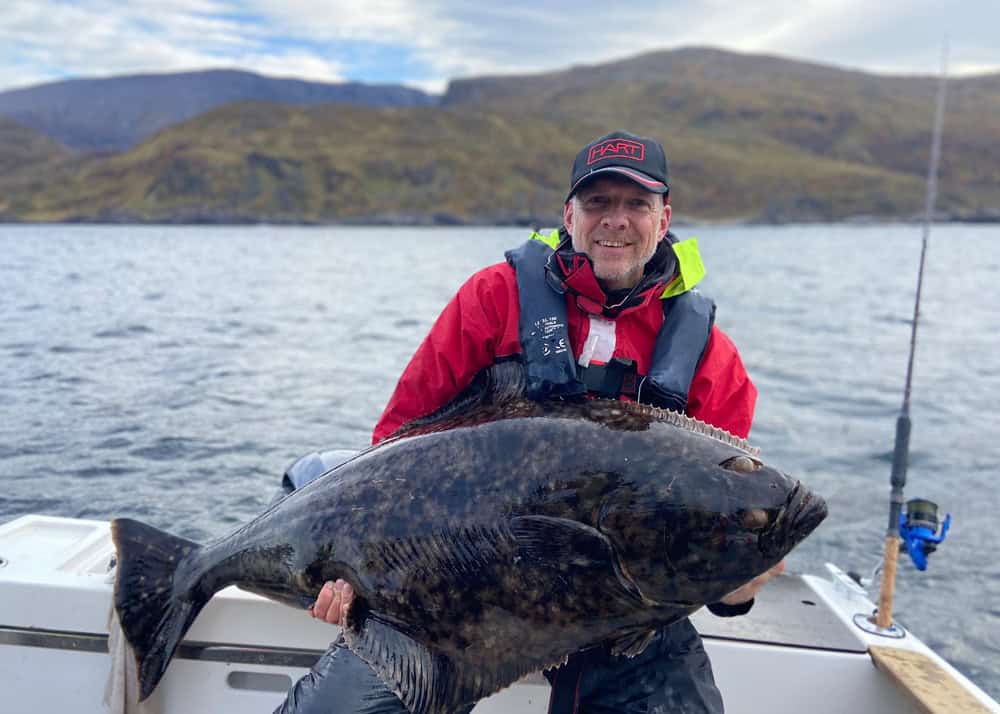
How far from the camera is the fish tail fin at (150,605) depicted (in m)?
3.27

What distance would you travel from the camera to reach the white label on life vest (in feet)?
11.9

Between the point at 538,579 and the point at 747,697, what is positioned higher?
the point at 538,579

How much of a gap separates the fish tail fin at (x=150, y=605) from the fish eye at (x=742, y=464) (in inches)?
84.2

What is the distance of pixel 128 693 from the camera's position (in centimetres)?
369

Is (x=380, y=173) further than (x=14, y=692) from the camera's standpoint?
Yes

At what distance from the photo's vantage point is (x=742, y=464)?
8.84ft

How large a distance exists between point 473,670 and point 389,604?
0.37 metres

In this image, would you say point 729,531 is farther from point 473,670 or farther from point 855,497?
point 855,497

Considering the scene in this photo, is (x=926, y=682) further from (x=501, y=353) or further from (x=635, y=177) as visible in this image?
(x=635, y=177)

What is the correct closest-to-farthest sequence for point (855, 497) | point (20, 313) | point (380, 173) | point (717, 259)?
point (855, 497)
point (20, 313)
point (717, 259)
point (380, 173)

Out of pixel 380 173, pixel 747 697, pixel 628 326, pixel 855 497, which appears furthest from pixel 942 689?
pixel 380 173

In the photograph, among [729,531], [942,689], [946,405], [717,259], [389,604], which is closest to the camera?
[729,531]

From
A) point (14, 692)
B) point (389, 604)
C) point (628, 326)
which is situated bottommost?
point (14, 692)

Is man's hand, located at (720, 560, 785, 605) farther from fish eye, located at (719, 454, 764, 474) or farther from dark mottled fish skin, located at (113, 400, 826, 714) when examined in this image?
fish eye, located at (719, 454, 764, 474)
